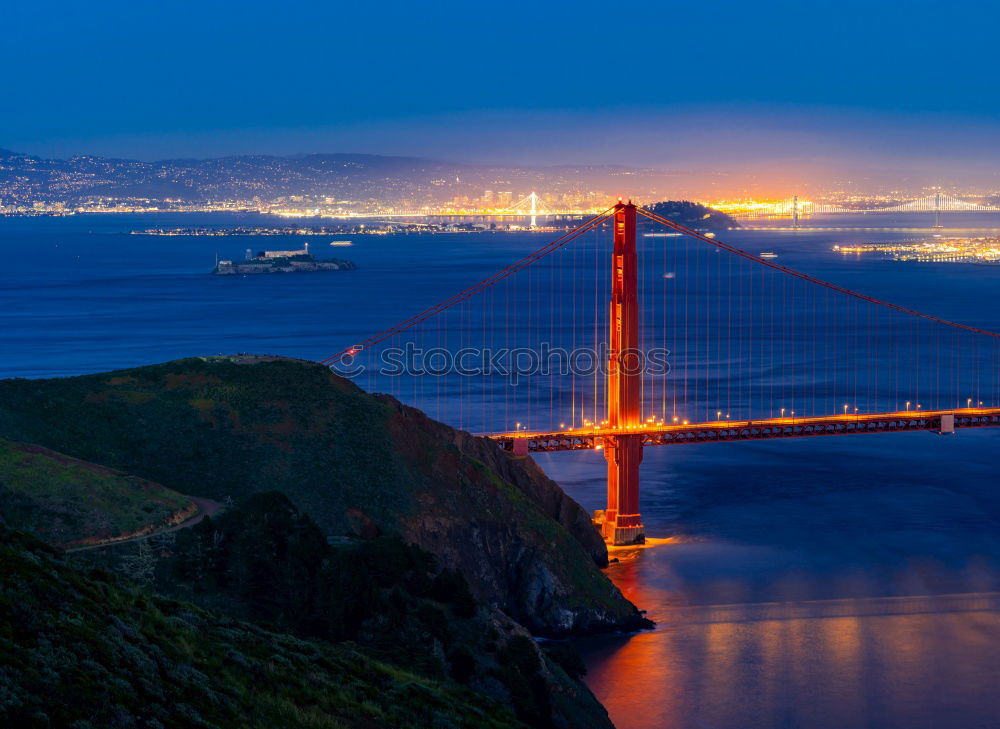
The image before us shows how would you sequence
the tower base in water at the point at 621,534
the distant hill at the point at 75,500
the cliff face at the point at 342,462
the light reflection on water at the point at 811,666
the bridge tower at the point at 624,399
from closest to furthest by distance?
the distant hill at the point at 75,500
the light reflection on water at the point at 811,666
the cliff face at the point at 342,462
the tower base in water at the point at 621,534
the bridge tower at the point at 624,399

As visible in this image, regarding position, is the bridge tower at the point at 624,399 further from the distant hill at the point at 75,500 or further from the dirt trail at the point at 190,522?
the distant hill at the point at 75,500

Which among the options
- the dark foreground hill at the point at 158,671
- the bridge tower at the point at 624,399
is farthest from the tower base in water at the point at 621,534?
the dark foreground hill at the point at 158,671

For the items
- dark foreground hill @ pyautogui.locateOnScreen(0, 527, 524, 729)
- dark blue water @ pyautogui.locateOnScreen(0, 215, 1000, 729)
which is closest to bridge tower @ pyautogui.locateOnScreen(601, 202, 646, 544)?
dark blue water @ pyautogui.locateOnScreen(0, 215, 1000, 729)

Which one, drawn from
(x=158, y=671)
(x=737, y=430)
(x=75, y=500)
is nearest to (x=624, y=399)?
(x=737, y=430)

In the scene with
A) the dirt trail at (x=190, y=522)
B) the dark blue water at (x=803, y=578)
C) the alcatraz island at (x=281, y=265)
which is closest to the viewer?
the dirt trail at (x=190, y=522)

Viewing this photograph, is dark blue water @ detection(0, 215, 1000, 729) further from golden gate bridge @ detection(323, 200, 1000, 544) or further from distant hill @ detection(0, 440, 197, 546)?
distant hill @ detection(0, 440, 197, 546)

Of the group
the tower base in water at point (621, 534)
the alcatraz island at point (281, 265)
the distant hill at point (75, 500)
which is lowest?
the tower base in water at point (621, 534)
